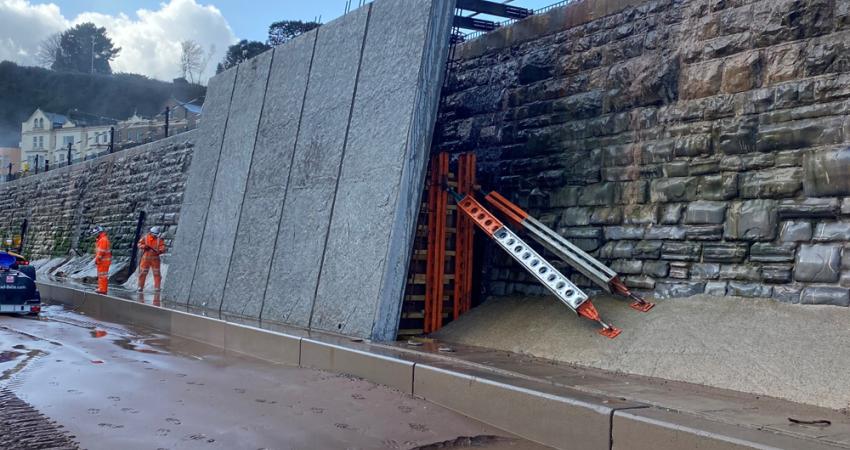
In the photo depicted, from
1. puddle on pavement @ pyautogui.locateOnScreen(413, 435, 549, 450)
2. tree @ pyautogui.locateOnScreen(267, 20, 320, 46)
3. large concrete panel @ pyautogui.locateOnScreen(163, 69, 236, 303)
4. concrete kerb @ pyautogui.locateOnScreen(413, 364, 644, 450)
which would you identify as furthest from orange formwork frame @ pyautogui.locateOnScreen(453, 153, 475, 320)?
tree @ pyautogui.locateOnScreen(267, 20, 320, 46)

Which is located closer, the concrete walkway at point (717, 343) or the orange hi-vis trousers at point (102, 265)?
the concrete walkway at point (717, 343)

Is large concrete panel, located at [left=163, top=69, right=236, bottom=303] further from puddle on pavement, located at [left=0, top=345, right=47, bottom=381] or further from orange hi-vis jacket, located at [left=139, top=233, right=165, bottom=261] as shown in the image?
puddle on pavement, located at [left=0, top=345, right=47, bottom=381]

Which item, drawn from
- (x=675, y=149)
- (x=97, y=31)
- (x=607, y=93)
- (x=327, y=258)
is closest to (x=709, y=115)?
(x=675, y=149)

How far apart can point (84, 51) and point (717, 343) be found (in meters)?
121

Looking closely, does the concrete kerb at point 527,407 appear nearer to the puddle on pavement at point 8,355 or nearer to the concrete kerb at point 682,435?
the concrete kerb at point 682,435

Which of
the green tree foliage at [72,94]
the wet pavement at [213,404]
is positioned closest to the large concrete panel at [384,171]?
the wet pavement at [213,404]

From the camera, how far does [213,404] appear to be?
7.16 meters

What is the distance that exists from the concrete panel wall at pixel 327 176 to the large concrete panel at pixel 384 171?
2cm

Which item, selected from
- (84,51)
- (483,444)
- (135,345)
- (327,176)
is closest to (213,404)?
(483,444)

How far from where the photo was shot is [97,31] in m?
114

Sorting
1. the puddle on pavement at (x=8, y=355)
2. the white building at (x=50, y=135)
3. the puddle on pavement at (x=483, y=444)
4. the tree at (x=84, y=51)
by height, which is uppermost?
the tree at (x=84, y=51)

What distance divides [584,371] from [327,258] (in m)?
4.82

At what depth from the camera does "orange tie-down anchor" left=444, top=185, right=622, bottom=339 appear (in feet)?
28.6

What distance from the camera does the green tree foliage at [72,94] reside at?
322 feet
